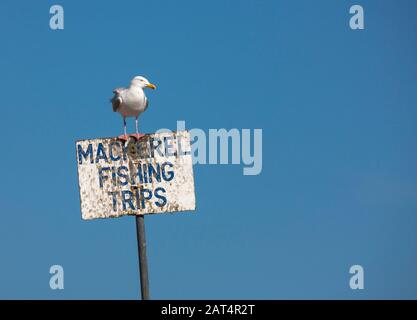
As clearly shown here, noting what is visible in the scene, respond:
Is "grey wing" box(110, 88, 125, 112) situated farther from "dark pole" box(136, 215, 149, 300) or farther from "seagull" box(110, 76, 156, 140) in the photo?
"dark pole" box(136, 215, 149, 300)

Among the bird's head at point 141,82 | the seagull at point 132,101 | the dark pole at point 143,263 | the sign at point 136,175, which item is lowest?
the dark pole at point 143,263

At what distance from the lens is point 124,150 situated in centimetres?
2034

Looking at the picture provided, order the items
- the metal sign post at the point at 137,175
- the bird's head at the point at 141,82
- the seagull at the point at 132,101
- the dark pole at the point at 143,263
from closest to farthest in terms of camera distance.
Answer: the dark pole at the point at 143,263 → the metal sign post at the point at 137,175 → the seagull at the point at 132,101 → the bird's head at the point at 141,82

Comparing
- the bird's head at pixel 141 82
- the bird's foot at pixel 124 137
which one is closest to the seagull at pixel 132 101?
the bird's head at pixel 141 82

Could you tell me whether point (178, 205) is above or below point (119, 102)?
below

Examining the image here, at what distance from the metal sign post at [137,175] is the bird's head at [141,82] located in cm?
300

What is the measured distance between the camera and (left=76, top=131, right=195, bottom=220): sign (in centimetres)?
1998

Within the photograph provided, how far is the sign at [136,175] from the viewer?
20.0m

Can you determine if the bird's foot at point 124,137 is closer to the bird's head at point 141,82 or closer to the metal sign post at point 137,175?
the metal sign post at point 137,175

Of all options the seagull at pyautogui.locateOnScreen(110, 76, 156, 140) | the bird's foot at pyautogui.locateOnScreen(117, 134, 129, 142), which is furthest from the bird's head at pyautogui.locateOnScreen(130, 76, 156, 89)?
the bird's foot at pyautogui.locateOnScreen(117, 134, 129, 142)

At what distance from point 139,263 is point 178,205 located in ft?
4.56
